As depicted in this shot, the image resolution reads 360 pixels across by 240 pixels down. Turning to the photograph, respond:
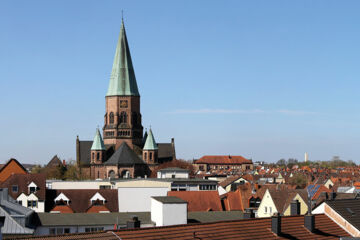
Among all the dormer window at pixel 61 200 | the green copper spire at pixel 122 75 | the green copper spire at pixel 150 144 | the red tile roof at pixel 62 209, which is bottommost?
the red tile roof at pixel 62 209

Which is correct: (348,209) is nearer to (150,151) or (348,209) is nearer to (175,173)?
(175,173)

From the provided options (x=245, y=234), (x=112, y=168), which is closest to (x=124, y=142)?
(x=112, y=168)

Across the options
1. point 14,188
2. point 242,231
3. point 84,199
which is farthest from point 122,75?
point 242,231

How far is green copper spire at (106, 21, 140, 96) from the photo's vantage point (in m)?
173

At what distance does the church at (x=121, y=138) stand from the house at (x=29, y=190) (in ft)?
249

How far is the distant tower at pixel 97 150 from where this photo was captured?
163625 mm

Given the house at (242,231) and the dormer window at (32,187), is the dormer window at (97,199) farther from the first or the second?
the house at (242,231)

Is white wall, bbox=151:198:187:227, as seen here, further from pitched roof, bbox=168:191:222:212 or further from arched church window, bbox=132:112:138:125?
arched church window, bbox=132:112:138:125

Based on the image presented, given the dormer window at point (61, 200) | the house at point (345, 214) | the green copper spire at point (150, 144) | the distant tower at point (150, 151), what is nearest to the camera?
the house at point (345, 214)

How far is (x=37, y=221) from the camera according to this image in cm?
5759

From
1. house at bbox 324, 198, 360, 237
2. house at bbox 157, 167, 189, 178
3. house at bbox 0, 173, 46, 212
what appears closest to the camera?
house at bbox 324, 198, 360, 237

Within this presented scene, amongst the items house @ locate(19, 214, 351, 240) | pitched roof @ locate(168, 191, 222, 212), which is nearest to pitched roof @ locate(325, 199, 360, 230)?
house @ locate(19, 214, 351, 240)

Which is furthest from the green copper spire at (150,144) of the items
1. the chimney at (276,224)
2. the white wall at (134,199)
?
the chimney at (276,224)

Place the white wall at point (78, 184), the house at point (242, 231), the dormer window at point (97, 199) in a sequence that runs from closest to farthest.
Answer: the house at point (242, 231) < the dormer window at point (97, 199) < the white wall at point (78, 184)
